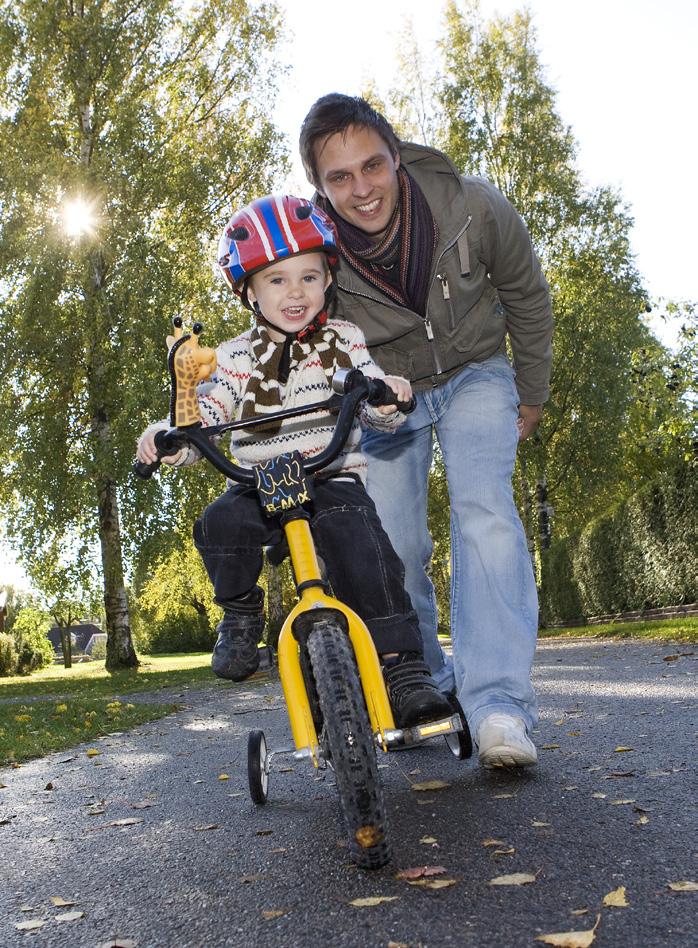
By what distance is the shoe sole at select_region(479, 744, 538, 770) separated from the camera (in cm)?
354

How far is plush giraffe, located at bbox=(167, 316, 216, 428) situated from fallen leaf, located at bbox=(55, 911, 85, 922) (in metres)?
1.45

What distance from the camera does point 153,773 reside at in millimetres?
5246

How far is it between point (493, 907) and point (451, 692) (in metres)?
1.98

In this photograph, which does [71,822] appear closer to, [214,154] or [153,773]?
[153,773]

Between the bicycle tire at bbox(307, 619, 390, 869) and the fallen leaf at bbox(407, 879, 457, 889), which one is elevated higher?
the bicycle tire at bbox(307, 619, 390, 869)

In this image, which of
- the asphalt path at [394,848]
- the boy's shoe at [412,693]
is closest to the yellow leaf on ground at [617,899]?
the asphalt path at [394,848]

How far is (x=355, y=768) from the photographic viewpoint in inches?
99.8

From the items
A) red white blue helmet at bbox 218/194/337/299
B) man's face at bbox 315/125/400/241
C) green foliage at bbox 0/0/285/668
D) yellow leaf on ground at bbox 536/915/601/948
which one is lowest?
yellow leaf on ground at bbox 536/915/601/948

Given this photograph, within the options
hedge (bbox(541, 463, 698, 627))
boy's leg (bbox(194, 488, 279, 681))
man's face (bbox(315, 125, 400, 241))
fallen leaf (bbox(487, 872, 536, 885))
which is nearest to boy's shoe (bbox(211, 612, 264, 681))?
boy's leg (bbox(194, 488, 279, 681))

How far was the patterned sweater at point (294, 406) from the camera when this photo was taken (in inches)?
135

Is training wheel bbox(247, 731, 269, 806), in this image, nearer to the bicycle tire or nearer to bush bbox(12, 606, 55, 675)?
the bicycle tire

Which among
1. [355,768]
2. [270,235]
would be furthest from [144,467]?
[355,768]

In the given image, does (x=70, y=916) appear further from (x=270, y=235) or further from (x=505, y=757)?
(x=270, y=235)

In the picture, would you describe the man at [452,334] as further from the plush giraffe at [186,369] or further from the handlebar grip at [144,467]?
the handlebar grip at [144,467]
